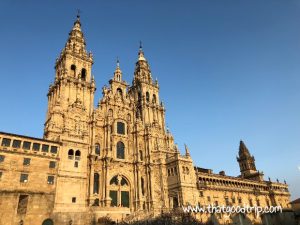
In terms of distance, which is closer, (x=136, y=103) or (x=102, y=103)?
(x=102, y=103)

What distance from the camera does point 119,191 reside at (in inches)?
2013

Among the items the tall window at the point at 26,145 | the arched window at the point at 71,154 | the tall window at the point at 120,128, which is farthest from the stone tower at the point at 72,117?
the tall window at the point at 120,128

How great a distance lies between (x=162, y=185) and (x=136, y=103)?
72.6 ft

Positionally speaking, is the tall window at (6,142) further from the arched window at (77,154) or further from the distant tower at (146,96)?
the distant tower at (146,96)

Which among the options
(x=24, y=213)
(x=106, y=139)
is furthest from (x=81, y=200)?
(x=106, y=139)

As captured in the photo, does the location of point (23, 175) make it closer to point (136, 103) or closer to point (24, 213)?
point (24, 213)

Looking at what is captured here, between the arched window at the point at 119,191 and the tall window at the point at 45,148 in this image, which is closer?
the tall window at the point at 45,148

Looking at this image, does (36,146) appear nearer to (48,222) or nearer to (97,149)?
(48,222)

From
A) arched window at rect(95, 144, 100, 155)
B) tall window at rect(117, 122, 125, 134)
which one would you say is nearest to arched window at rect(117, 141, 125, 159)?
tall window at rect(117, 122, 125, 134)

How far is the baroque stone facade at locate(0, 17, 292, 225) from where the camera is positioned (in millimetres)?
36312

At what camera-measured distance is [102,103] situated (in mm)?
57812

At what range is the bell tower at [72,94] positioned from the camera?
154 feet

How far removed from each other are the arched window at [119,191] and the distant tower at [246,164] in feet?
172

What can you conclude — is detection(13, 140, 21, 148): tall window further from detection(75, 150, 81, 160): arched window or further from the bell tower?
detection(75, 150, 81, 160): arched window
